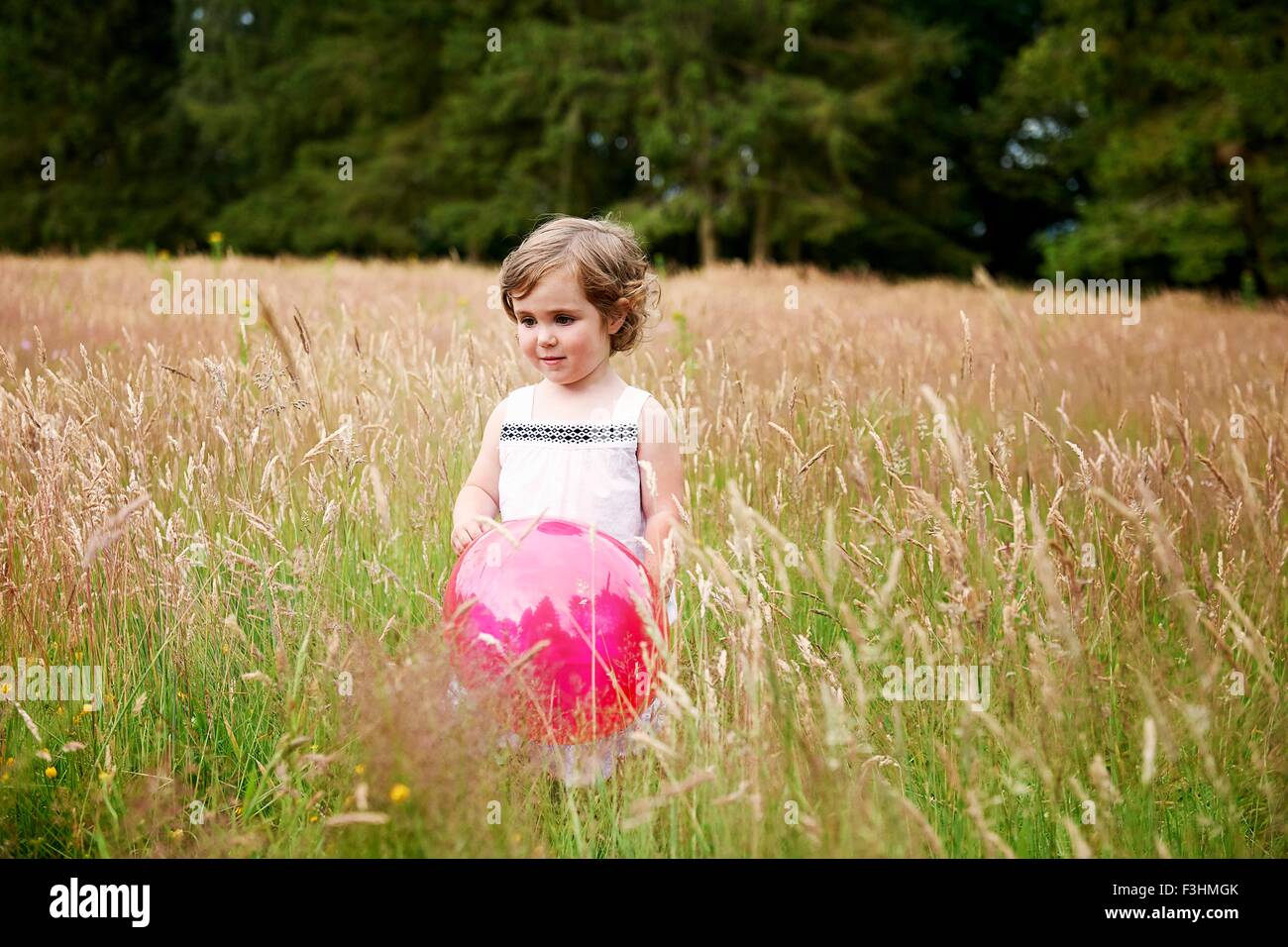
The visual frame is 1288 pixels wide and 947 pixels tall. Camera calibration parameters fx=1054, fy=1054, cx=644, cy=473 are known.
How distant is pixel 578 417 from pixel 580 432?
0.05 metres

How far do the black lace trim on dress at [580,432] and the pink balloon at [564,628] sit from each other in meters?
0.46

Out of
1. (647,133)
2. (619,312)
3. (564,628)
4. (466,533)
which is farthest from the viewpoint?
(647,133)

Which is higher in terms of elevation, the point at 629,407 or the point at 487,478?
the point at 629,407

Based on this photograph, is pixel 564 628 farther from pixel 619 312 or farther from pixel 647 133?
pixel 647 133

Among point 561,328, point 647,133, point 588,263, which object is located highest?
point 647,133

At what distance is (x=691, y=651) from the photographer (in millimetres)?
2518

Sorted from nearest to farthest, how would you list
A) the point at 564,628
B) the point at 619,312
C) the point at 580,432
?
the point at 564,628, the point at 580,432, the point at 619,312

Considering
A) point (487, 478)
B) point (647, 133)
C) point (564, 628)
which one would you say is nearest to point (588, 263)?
point (487, 478)

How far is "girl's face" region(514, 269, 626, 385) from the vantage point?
252 centimetres

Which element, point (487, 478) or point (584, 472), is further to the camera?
point (487, 478)

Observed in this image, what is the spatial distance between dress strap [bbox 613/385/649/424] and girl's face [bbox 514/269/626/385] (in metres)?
0.11

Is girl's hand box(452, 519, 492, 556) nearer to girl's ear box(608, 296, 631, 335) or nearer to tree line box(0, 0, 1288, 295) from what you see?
girl's ear box(608, 296, 631, 335)

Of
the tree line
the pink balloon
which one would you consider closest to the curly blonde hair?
the pink balloon
